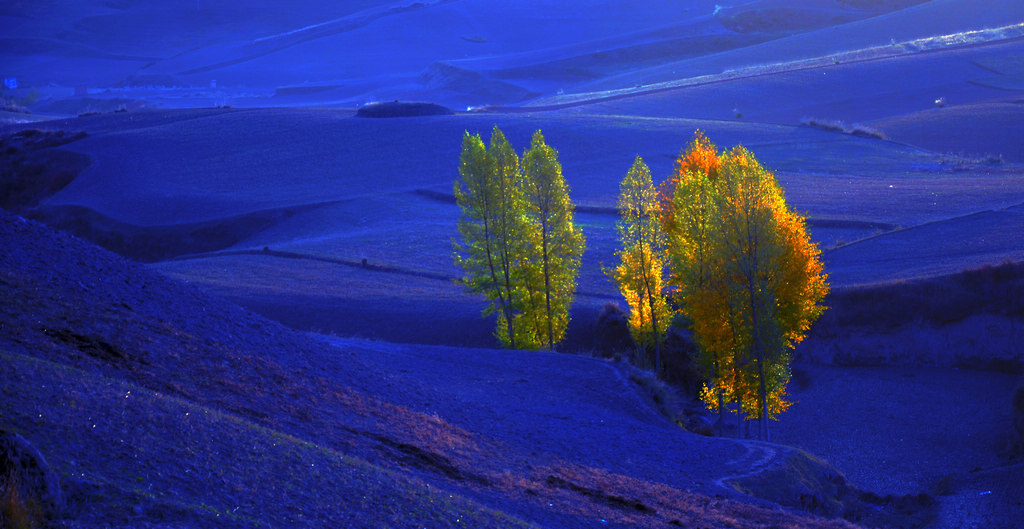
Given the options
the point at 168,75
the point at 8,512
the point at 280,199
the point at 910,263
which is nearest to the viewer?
the point at 8,512

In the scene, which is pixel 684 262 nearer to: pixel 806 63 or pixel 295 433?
pixel 295 433

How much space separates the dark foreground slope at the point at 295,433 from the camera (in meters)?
8.91

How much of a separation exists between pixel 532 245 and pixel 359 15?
151407mm

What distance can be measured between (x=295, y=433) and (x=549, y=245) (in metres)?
19.4

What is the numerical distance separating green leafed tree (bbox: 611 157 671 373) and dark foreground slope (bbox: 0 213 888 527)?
7.27m

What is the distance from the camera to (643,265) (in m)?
29.3

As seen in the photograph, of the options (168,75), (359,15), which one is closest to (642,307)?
(168,75)

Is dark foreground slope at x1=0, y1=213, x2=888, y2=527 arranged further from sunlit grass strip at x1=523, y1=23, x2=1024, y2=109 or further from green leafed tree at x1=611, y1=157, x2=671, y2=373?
sunlit grass strip at x1=523, y1=23, x2=1024, y2=109

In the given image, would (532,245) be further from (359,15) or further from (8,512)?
(359,15)

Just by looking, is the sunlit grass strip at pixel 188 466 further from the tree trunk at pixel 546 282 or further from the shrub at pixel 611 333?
the shrub at pixel 611 333

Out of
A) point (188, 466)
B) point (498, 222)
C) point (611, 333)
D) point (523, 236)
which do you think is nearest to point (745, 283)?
point (611, 333)

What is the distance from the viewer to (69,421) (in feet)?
30.2

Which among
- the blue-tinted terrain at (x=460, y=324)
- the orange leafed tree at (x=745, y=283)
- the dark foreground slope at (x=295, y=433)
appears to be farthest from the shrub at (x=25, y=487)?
the orange leafed tree at (x=745, y=283)

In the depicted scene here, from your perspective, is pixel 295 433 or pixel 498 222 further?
pixel 498 222
